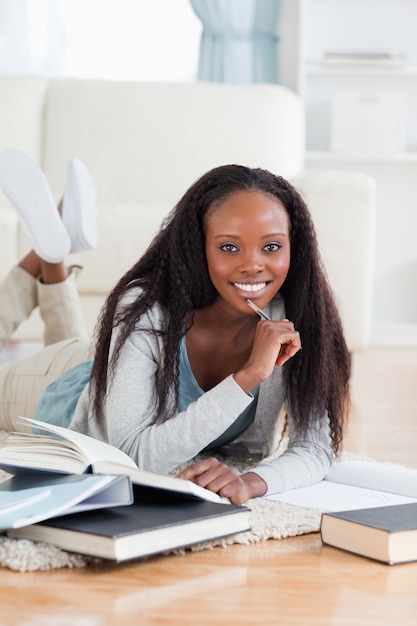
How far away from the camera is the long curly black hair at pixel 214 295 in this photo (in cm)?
156

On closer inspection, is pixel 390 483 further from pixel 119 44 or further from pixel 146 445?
pixel 119 44

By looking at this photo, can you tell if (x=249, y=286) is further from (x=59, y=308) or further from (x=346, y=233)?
(x=346, y=233)

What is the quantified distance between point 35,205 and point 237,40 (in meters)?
2.45

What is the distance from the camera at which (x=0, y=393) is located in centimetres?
213

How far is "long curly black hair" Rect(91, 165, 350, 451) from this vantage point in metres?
1.56

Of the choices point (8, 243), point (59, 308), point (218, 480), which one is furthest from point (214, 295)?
point (8, 243)

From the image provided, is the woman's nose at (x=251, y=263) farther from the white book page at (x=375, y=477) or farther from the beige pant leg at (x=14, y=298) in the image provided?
the beige pant leg at (x=14, y=298)

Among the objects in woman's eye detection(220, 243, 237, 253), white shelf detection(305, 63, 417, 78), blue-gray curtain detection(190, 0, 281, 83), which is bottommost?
woman's eye detection(220, 243, 237, 253)

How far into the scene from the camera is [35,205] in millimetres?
2295

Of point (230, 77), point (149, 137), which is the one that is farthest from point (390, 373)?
Answer: point (230, 77)

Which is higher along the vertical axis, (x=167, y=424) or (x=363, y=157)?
(x=363, y=157)

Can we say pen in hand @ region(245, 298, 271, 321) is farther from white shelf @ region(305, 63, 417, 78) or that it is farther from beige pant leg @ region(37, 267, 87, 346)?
white shelf @ region(305, 63, 417, 78)

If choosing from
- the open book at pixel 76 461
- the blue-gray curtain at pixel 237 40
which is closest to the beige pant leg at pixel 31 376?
the open book at pixel 76 461

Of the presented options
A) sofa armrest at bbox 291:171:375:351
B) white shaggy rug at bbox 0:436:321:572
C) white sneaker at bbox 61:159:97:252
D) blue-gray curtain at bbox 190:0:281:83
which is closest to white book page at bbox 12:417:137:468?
white shaggy rug at bbox 0:436:321:572
